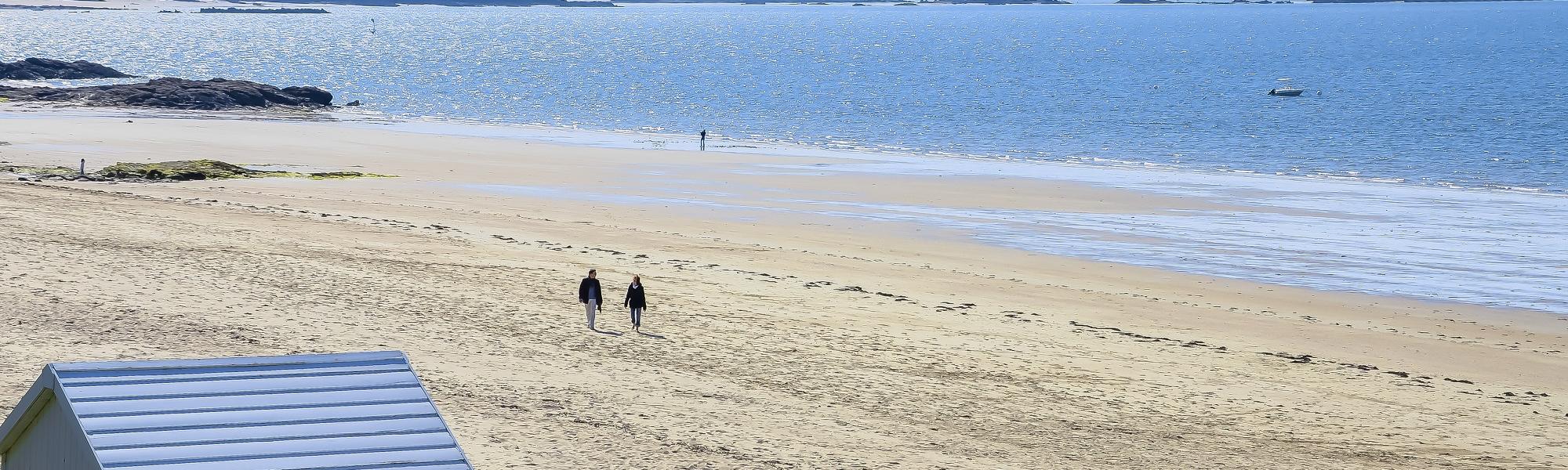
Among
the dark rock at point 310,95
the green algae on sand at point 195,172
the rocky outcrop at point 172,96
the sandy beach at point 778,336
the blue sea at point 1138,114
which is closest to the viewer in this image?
the sandy beach at point 778,336

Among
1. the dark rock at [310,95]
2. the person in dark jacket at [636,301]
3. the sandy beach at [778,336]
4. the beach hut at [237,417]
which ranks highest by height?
the beach hut at [237,417]

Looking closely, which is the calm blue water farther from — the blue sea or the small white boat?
the small white boat

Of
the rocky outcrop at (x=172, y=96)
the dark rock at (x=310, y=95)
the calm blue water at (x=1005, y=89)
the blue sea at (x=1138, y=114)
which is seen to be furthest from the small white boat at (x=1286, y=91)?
the rocky outcrop at (x=172, y=96)

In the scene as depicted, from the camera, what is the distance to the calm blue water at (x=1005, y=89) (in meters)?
55.7

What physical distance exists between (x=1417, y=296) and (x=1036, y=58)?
4452 inches

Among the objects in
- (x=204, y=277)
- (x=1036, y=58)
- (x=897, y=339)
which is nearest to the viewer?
(x=897, y=339)

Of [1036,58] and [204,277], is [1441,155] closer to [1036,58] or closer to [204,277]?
[204,277]

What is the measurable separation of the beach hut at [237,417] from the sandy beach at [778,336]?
5998 mm

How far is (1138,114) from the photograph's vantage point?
72125 millimetres

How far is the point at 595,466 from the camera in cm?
1335

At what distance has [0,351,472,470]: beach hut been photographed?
6742 millimetres

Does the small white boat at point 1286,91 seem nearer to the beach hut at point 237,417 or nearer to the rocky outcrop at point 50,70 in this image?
the rocky outcrop at point 50,70

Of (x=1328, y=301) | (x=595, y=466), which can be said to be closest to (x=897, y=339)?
(x=595, y=466)

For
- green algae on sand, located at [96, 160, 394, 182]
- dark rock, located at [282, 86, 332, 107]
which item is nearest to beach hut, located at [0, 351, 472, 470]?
green algae on sand, located at [96, 160, 394, 182]
